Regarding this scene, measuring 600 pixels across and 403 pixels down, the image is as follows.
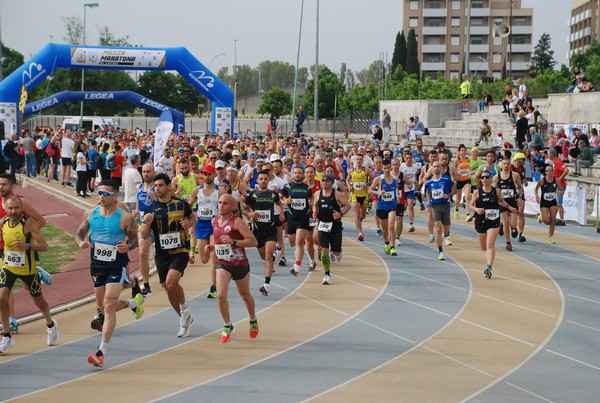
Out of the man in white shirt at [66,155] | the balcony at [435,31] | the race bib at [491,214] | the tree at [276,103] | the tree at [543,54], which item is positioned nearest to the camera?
the race bib at [491,214]

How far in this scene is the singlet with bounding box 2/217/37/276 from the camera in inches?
404

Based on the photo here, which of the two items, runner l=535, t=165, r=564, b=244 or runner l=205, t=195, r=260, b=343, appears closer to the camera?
runner l=205, t=195, r=260, b=343

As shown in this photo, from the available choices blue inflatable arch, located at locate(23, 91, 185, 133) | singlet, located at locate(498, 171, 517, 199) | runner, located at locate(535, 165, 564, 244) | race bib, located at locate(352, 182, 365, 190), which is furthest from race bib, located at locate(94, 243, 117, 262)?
blue inflatable arch, located at locate(23, 91, 185, 133)

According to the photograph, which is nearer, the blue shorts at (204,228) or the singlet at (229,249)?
the singlet at (229,249)

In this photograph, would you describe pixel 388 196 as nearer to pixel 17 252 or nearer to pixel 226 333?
pixel 226 333

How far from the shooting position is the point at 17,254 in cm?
1026

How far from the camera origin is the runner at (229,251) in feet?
35.0

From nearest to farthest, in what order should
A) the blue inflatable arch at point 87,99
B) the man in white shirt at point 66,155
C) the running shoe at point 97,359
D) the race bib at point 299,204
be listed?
the running shoe at point 97,359
the race bib at point 299,204
the man in white shirt at point 66,155
the blue inflatable arch at point 87,99

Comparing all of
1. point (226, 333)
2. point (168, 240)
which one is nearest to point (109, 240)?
point (168, 240)

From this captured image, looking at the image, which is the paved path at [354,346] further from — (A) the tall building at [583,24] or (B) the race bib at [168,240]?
(A) the tall building at [583,24]

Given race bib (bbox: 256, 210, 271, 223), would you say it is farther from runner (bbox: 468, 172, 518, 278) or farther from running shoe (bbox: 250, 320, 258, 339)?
runner (bbox: 468, 172, 518, 278)

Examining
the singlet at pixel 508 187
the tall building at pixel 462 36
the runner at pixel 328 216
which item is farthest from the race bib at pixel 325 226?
the tall building at pixel 462 36

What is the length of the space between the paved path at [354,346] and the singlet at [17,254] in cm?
97

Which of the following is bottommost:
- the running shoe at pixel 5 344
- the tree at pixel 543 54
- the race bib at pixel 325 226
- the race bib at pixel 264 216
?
Answer: the running shoe at pixel 5 344
